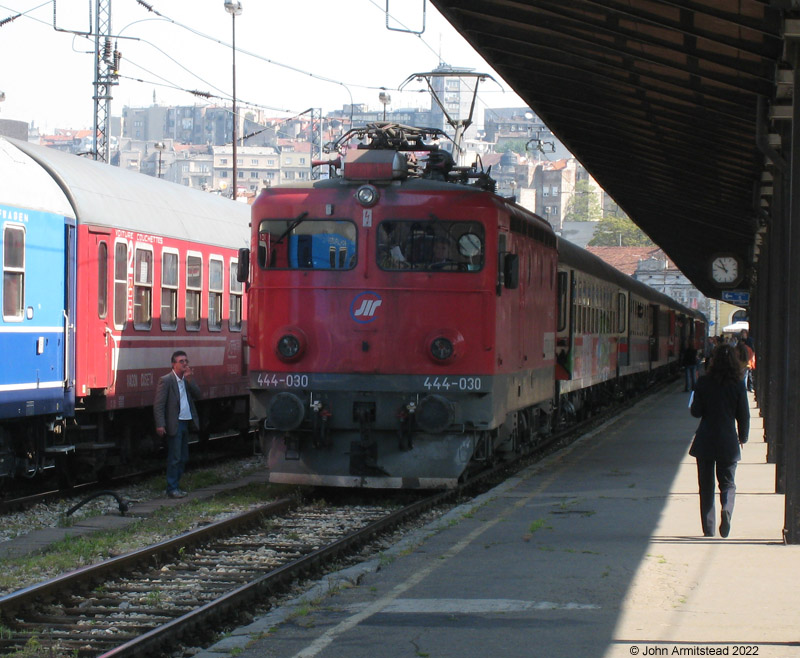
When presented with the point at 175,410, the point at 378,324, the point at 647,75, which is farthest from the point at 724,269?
the point at 175,410

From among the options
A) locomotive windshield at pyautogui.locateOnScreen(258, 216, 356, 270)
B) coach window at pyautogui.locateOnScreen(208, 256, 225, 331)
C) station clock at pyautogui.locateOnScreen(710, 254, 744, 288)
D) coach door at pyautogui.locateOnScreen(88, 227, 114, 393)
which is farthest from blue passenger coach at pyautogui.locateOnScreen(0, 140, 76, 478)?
station clock at pyautogui.locateOnScreen(710, 254, 744, 288)

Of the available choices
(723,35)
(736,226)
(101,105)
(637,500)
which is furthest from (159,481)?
(101,105)

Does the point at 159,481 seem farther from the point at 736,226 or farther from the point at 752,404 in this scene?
the point at 752,404

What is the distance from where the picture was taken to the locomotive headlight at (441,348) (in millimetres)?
13047

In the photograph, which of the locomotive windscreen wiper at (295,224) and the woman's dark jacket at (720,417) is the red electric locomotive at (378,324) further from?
the woman's dark jacket at (720,417)

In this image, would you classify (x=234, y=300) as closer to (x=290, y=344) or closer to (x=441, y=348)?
(x=290, y=344)

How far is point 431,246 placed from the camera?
13.3m

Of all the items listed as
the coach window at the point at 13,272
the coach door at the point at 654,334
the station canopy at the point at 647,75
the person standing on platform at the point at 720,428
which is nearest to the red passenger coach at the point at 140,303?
the coach window at the point at 13,272

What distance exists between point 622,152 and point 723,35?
786cm

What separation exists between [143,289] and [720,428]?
8363 millimetres

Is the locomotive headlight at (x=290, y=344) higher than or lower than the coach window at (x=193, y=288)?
lower

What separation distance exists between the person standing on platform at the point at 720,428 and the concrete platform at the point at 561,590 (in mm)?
304

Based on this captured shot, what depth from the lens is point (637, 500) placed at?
514 inches

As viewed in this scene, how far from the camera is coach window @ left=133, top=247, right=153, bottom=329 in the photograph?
1602cm
